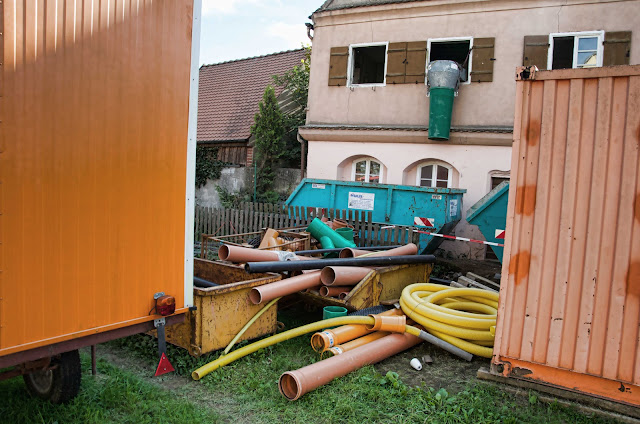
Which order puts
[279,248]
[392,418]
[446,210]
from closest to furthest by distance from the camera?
[392,418]
[279,248]
[446,210]

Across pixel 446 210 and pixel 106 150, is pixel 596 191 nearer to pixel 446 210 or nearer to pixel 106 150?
pixel 106 150

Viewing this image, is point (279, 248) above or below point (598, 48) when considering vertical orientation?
below

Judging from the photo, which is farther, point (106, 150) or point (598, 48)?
point (598, 48)

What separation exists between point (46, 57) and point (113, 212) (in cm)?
109

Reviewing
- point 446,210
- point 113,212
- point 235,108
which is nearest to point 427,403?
point 113,212

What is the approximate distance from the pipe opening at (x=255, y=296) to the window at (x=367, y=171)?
31.8ft

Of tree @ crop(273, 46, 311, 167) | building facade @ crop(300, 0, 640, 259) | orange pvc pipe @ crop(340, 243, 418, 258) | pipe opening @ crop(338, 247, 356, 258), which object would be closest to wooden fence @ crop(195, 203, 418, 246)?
orange pvc pipe @ crop(340, 243, 418, 258)

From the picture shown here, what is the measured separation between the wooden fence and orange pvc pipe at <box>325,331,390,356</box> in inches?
168

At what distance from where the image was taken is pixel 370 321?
16.8 ft

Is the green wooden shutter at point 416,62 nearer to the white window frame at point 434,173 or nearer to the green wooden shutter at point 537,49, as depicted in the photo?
the white window frame at point 434,173

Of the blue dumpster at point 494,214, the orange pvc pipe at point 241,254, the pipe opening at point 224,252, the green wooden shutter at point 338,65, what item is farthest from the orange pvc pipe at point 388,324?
the green wooden shutter at point 338,65

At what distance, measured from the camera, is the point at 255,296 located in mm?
5051

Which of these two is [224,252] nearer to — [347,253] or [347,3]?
[347,253]

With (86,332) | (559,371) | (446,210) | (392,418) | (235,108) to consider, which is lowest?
(392,418)
